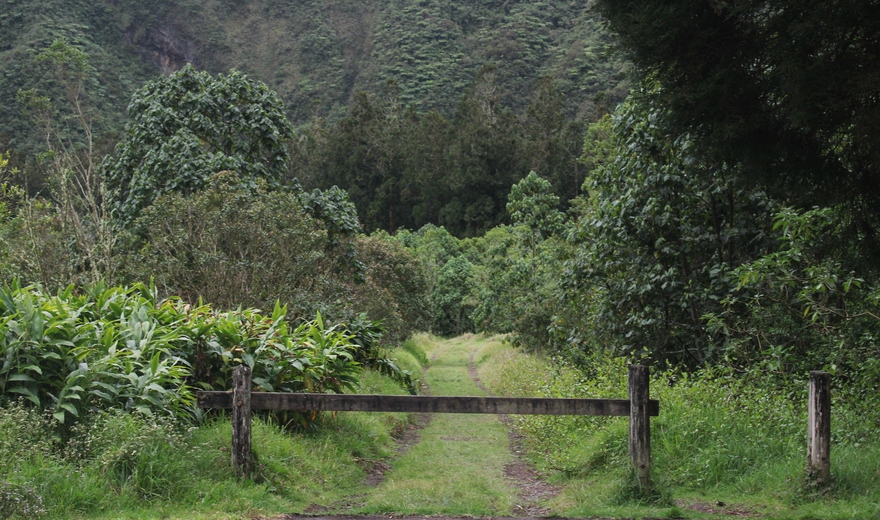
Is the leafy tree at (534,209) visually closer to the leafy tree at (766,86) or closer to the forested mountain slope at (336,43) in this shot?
the leafy tree at (766,86)

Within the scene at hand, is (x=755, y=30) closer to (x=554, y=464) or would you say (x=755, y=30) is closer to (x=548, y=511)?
(x=548, y=511)

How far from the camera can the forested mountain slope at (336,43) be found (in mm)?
73500

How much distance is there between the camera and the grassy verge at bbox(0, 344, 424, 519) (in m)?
5.78

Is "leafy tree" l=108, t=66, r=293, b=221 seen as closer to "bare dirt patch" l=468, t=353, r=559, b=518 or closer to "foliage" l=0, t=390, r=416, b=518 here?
"bare dirt patch" l=468, t=353, r=559, b=518

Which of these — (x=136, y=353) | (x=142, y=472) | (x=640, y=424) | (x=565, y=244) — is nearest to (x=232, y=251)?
(x=136, y=353)

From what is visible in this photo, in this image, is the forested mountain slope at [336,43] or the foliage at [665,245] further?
the forested mountain slope at [336,43]

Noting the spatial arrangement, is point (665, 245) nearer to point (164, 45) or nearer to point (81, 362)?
point (81, 362)

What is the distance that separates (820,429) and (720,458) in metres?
1.19

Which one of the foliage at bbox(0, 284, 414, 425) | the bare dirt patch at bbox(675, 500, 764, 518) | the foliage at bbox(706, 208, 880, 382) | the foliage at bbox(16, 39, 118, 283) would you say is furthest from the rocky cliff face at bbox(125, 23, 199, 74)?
the bare dirt patch at bbox(675, 500, 764, 518)

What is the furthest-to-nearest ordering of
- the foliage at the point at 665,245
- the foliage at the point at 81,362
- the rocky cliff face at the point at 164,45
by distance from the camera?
the rocky cliff face at the point at 164,45
the foliage at the point at 665,245
the foliage at the point at 81,362

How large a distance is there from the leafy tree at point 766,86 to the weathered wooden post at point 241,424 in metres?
4.15

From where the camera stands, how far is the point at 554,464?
9.02m

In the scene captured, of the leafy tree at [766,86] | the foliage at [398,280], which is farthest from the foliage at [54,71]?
the leafy tree at [766,86]

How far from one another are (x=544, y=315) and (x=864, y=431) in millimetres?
12812
